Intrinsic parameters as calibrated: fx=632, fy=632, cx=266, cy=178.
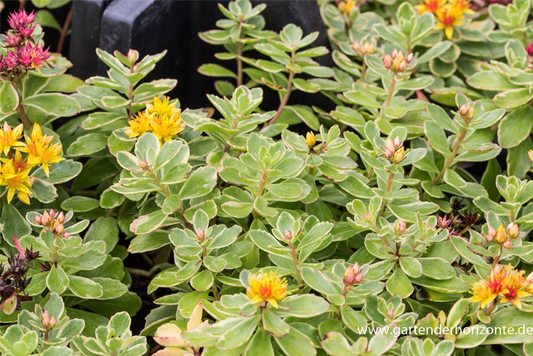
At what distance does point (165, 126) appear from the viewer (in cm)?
133

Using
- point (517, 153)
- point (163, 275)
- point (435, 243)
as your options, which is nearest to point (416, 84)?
point (517, 153)

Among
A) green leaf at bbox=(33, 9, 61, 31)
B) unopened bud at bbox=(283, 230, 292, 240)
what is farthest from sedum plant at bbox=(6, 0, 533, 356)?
green leaf at bbox=(33, 9, 61, 31)

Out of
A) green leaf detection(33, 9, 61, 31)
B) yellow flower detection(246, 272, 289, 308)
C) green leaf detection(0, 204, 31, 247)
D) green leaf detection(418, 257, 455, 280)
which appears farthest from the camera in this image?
green leaf detection(33, 9, 61, 31)

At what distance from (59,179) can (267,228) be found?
0.46 metres

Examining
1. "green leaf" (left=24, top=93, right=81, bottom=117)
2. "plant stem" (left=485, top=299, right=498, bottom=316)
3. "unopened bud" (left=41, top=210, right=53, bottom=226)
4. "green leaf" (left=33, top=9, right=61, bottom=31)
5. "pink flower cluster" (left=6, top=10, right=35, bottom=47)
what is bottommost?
"plant stem" (left=485, top=299, right=498, bottom=316)

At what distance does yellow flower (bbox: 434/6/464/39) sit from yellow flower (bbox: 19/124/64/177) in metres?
1.21

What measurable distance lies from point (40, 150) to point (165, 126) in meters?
0.26

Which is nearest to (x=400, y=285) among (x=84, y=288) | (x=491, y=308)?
(x=491, y=308)

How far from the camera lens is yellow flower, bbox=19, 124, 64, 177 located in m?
1.28

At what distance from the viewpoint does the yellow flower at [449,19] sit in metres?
1.90

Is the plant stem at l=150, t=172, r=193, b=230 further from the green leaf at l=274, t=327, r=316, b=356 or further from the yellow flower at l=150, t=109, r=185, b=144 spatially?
the green leaf at l=274, t=327, r=316, b=356

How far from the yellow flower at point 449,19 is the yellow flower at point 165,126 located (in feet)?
3.19

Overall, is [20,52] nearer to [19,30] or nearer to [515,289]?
[19,30]

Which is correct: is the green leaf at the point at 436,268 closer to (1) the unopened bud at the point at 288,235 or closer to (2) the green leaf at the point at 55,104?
(1) the unopened bud at the point at 288,235
